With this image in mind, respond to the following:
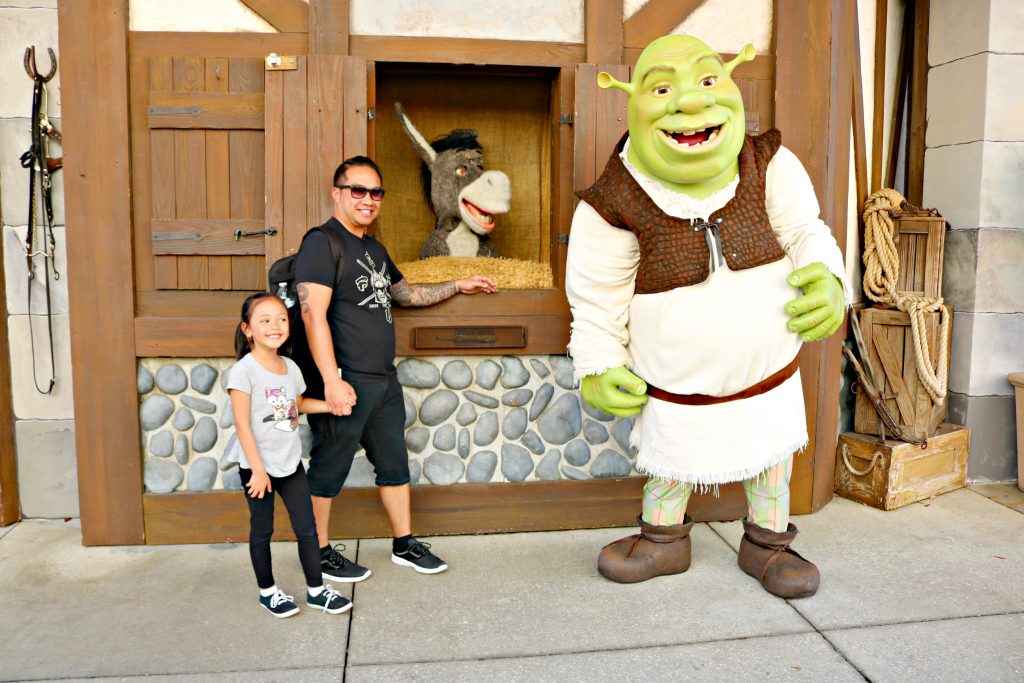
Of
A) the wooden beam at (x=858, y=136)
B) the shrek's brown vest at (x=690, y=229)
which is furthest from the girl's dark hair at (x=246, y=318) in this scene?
the wooden beam at (x=858, y=136)

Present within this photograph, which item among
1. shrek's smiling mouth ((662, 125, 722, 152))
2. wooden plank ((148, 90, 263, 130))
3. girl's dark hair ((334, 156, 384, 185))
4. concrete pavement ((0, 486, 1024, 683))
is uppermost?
wooden plank ((148, 90, 263, 130))

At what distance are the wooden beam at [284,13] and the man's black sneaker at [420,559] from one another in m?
2.16

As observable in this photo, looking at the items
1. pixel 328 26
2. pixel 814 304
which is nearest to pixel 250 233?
pixel 328 26

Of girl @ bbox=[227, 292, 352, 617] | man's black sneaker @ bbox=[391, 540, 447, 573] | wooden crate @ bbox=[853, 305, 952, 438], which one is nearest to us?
girl @ bbox=[227, 292, 352, 617]

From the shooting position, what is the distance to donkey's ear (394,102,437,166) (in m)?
4.32

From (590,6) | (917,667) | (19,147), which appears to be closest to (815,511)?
(917,667)

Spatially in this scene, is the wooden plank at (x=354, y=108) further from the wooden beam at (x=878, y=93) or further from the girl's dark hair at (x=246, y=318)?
the wooden beam at (x=878, y=93)

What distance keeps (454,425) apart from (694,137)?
1614 millimetres

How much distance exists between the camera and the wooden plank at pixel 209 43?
340cm

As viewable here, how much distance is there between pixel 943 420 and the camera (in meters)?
4.45

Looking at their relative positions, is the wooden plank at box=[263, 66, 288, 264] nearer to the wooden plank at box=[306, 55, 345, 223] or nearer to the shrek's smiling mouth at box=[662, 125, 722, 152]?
the wooden plank at box=[306, 55, 345, 223]

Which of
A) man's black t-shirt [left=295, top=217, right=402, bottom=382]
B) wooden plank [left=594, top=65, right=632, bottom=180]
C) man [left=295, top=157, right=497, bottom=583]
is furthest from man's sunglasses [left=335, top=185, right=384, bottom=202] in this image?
wooden plank [left=594, top=65, right=632, bottom=180]

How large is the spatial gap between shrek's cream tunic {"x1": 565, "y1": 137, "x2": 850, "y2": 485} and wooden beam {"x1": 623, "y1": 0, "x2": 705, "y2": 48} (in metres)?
0.80

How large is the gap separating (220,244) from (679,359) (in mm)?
1932
